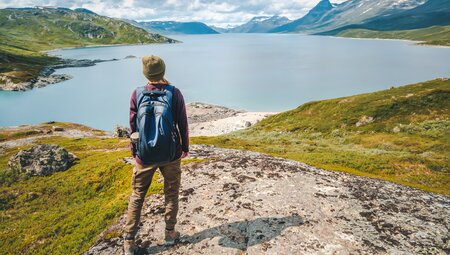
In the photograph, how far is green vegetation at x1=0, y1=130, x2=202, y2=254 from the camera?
1299 centimetres

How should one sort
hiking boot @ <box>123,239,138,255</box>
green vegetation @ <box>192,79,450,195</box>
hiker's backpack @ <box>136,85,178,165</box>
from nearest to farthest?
hiker's backpack @ <box>136,85,178,165</box>, hiking boot @ <box>123,239,138,255</box>, green vegetation @ <box>192,79,450,195</box>

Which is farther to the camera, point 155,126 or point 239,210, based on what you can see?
point 239,210

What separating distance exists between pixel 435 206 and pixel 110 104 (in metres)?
129

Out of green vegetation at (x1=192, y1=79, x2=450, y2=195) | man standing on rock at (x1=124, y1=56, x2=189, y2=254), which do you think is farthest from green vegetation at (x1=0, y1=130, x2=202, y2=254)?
green vegetation at (x1=192, y1=79, x2=450, y2=195)

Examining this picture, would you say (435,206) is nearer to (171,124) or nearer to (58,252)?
(171,124)

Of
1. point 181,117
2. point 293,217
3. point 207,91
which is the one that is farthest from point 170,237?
point 207,91

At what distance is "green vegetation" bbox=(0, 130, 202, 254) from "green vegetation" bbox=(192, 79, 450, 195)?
716 inches

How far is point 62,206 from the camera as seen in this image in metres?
19.6

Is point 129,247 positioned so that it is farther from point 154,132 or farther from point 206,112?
point 206,112

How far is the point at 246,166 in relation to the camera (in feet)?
58.4

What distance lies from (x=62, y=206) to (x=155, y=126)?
49.6ft

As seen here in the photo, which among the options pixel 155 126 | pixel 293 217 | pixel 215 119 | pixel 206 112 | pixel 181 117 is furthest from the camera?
pixel 206 112

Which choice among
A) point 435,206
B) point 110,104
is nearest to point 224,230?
point 435,206

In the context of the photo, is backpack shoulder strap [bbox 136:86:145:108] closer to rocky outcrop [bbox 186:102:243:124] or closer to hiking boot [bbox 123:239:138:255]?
hiking boot [bbox 123:239:138:255]
